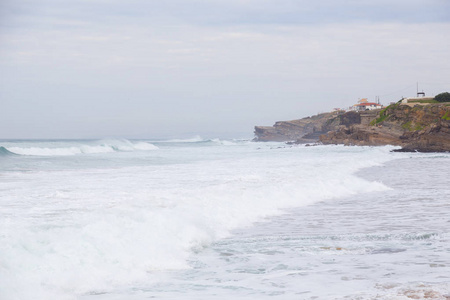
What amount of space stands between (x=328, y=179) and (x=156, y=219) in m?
10.9

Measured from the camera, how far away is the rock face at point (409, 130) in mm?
54344

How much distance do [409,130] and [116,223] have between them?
215ft

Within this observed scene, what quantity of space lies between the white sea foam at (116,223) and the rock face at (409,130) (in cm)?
3948

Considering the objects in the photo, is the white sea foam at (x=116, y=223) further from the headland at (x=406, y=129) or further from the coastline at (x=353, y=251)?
the headland at (x=406, y=129)

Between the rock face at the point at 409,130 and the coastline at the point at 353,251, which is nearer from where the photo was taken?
the coastline at the point at 353,251

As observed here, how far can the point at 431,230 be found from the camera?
9.68m

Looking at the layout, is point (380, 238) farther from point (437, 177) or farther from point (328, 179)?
point (437, 177)

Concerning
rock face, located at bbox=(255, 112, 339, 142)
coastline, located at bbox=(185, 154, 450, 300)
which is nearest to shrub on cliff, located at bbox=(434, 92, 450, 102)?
rock face, located at bbox=(255, 112, 339, 142)

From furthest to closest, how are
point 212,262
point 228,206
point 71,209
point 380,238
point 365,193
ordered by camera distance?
point 365,193
point 228,206
point 71,209
point 380,238
point 212,262

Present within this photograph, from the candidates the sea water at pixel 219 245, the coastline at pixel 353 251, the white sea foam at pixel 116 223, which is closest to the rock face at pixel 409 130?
the white sea foam at pixel 116 223

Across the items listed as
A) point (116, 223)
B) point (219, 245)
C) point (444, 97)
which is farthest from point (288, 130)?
point (116, 223)

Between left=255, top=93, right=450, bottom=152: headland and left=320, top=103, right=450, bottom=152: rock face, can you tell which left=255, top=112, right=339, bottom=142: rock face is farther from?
left=320, top=103, right=450, bottom=152: rock face

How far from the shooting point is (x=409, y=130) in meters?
68.9

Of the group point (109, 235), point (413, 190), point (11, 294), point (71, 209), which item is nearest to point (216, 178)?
point (413, 190)
